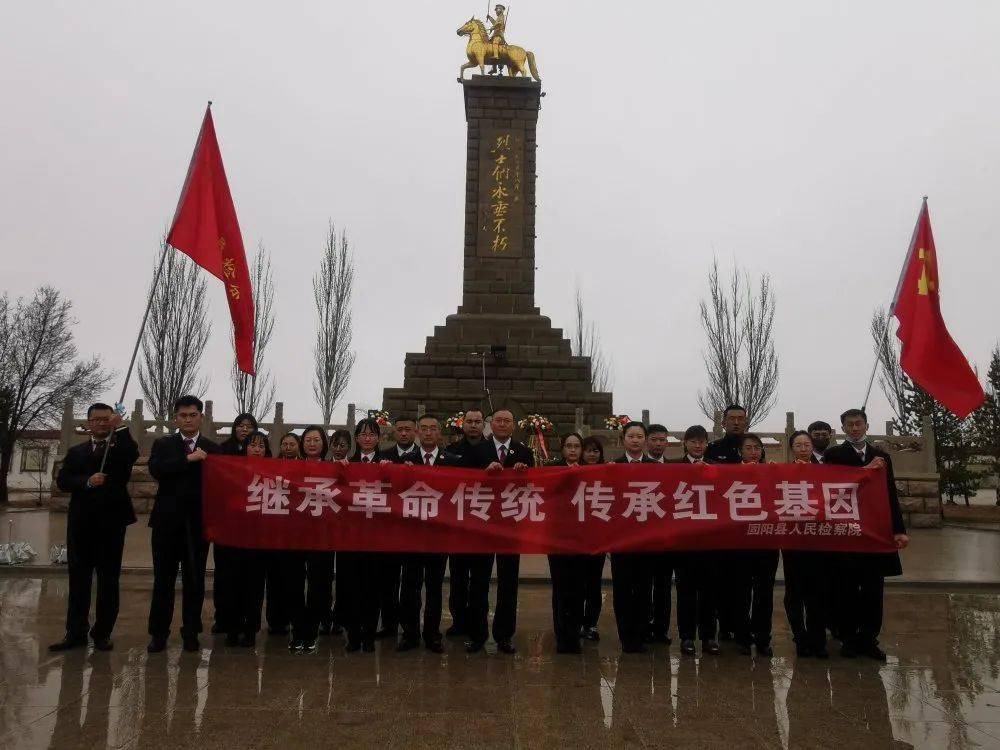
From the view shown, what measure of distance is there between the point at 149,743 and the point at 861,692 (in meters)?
3.45

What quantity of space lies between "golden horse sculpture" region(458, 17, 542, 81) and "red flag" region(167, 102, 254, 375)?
1196 cm

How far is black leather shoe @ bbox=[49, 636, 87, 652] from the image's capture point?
14.4 feet

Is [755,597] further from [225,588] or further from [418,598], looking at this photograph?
[225,588]

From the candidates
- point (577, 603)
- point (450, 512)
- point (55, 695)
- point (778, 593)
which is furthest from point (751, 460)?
point (55, 695)

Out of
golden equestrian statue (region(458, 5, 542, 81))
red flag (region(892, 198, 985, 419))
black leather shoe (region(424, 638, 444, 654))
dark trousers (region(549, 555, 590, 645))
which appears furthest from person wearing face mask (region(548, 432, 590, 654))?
golden equestrian statue (region(458, 5, 542, 81))

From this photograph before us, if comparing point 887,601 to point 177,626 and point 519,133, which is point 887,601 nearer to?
point 177,626

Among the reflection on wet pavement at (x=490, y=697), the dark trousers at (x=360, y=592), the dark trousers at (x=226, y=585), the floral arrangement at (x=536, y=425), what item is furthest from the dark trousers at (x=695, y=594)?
the floral arrangement at (x=536, y=425)

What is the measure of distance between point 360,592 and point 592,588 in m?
1.55

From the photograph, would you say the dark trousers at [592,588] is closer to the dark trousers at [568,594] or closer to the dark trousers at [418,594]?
Answer: the dark trousers at [568,594]

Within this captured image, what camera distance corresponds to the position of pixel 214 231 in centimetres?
552

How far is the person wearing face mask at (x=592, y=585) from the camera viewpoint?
4855 millimetres

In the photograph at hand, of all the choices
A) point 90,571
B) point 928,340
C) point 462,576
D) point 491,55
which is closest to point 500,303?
point 491,55

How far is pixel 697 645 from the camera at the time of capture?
483 centimetres

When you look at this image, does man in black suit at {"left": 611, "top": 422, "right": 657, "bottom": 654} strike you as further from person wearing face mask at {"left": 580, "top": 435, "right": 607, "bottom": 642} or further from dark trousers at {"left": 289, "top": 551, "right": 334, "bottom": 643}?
dark trousers at {"left": 289, "top": 551, "right": 334, "bottom": 643}
